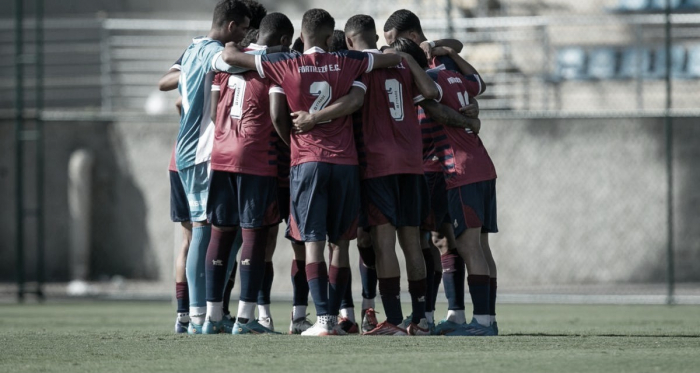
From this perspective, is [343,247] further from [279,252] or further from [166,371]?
[279,252]

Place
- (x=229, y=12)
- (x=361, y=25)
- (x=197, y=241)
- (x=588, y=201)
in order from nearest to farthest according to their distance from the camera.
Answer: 1. (x=361, y=25)
2. (x=197, y=241)
3. (x=229, y=12)
4. (x=588, y=201)

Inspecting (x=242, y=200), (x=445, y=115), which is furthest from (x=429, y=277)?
(x=242, y=200)

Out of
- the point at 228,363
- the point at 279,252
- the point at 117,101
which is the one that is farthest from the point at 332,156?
the point at 117,101

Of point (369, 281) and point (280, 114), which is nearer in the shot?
point (280, 114)

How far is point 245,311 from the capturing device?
6.98m

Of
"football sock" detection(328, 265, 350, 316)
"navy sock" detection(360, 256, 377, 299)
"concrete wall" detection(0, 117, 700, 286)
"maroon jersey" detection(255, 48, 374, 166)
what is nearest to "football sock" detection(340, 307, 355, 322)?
"navy sock" detection(360, 256, 377, 299)

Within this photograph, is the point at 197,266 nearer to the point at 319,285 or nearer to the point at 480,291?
the point at 319,285

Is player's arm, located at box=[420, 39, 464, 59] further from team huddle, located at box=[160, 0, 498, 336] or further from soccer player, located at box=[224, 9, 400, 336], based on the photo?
soccer player, located at box=[224, 9, 400, 336]

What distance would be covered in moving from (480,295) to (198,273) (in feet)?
6.17

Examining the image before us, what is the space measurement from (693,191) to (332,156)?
872cm

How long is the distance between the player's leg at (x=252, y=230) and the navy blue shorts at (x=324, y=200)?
26 cm

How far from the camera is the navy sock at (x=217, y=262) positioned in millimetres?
7066

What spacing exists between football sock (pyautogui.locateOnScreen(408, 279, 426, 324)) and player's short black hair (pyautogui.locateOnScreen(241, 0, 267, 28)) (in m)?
2.26

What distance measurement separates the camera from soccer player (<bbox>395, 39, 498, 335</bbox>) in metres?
7.04
